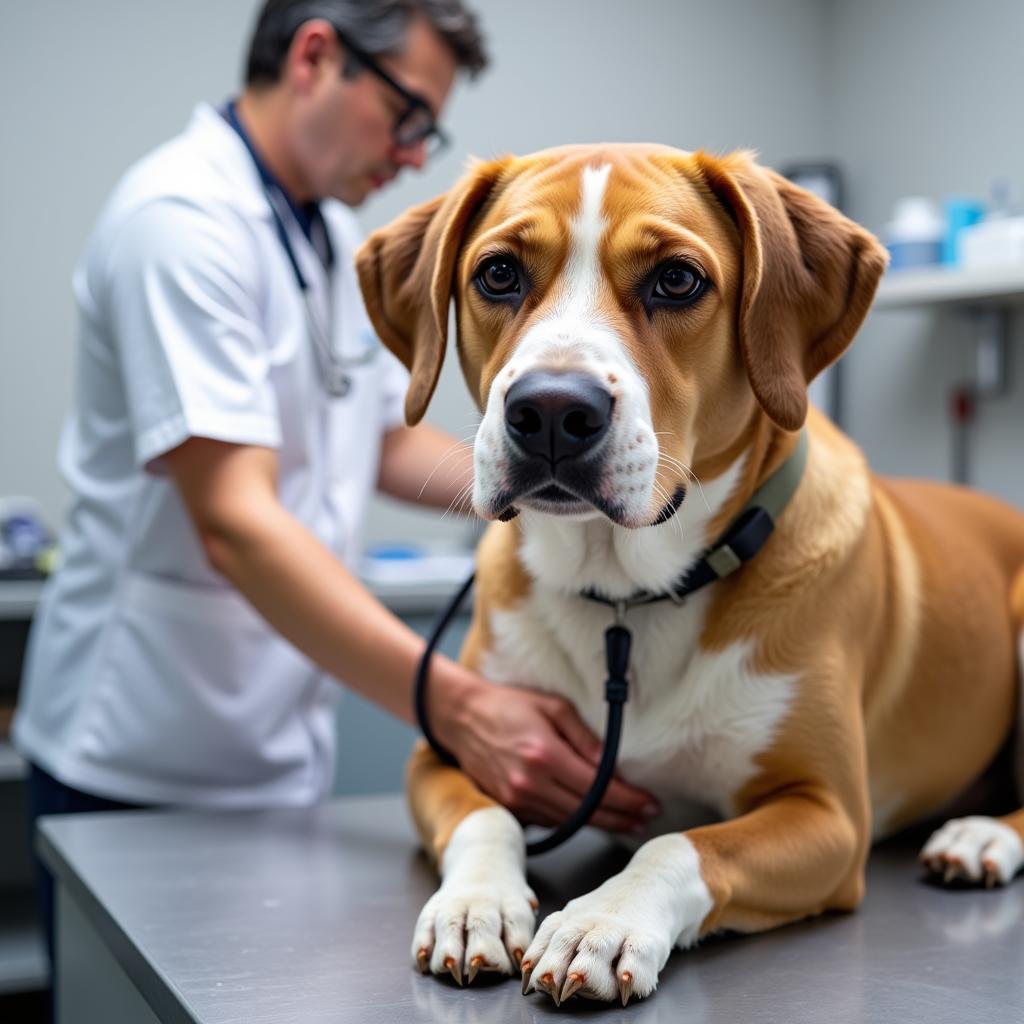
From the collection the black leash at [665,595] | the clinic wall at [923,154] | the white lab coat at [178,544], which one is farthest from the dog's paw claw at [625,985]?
the clinic wall at [923,154]

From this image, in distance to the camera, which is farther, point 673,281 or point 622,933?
point 673,281

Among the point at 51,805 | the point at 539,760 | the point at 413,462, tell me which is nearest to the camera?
the point at 539,760

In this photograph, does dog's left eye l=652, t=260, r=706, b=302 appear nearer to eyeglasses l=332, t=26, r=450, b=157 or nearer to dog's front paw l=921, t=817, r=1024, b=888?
dog's front paw l=921, t=817, r=1024, b=888

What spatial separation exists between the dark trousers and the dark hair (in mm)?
984

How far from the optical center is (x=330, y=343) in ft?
5.72

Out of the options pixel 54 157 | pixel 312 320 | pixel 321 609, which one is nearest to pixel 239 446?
pixel 321 609

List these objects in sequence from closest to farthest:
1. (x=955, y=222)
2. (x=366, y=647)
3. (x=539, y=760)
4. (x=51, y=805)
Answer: (x=539, y=760) → (x=366, y=647) → (x=51, y=805) → (x=955, y=222)

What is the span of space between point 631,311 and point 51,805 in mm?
1123

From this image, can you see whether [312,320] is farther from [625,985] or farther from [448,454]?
[625,985]

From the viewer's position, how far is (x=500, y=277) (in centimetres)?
106

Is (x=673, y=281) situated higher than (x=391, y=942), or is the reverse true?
(x=673, y=281)

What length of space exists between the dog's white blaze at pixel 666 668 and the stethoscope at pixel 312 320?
0.63 m

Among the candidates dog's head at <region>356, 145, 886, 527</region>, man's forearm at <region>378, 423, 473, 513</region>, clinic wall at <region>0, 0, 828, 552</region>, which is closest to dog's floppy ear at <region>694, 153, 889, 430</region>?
dog's head at <region>356, 145, 886, 527</region>

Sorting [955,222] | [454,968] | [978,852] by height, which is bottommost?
[978,852]
